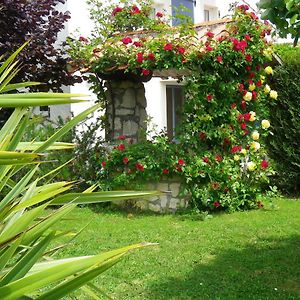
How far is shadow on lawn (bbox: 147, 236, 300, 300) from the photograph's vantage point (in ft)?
15.1

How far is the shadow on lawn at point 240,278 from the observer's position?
15.1ft

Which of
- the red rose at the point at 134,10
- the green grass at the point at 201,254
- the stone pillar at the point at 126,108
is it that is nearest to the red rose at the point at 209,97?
the stone pillar at the point at 126,108

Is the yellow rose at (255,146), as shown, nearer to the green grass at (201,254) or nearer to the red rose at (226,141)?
the red rose at (226,141)

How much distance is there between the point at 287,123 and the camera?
10562 millimetres

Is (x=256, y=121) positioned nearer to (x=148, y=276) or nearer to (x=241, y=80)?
(x=241, y=80)

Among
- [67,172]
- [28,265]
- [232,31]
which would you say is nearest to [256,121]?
[232,31]

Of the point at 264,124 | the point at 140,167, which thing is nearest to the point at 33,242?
the point at 140,167

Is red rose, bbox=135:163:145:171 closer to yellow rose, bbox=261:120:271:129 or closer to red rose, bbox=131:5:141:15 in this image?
yellow rose, bbox=261:120:271:129

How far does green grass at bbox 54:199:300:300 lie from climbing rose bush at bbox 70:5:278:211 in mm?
566

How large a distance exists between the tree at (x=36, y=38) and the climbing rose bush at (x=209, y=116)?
683 millimetres

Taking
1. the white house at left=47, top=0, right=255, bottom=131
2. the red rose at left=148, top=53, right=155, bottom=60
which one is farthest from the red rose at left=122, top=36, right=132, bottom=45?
the white house at left=47, top=0, right=255, bottom=131

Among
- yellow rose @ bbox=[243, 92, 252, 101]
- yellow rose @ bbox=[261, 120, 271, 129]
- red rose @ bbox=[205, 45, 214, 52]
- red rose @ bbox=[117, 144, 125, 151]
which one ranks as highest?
red rose @ bbox=[205, 45, 214, 52]

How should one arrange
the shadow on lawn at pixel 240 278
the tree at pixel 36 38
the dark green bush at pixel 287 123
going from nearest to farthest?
the shadow on lawn at pixel 240 278, the tree at pixel 36 38, the dark green bush at pixel 287 123

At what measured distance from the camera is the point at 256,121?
9078 millimetres
